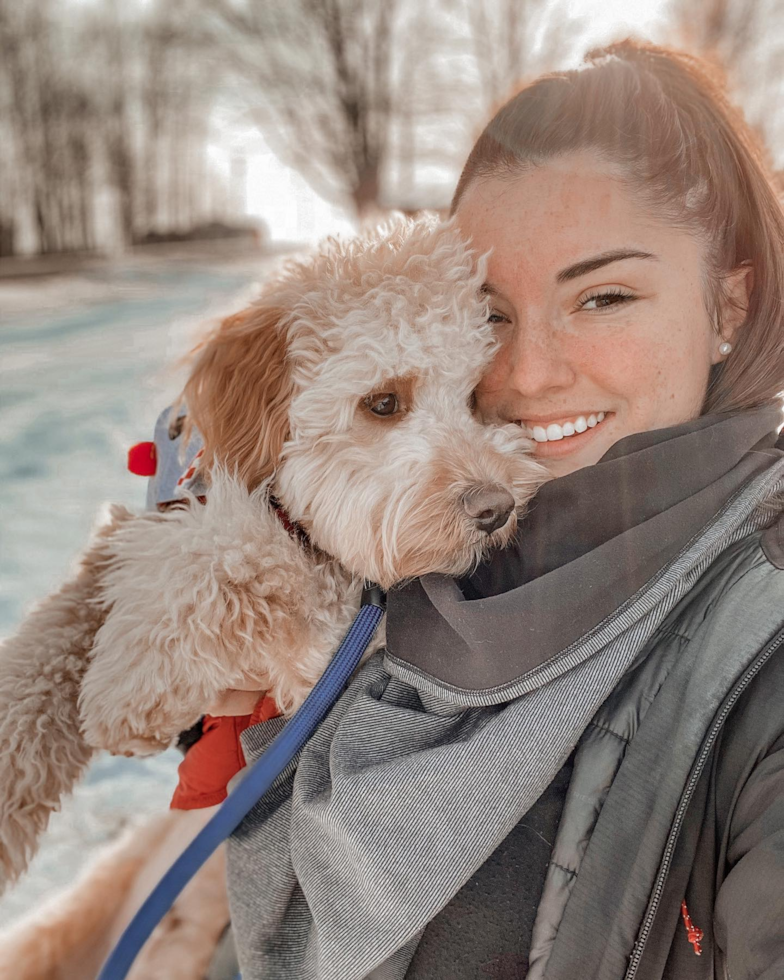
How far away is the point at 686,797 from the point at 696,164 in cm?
132

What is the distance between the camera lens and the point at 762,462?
1496 mm

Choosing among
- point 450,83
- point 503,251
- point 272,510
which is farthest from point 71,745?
point 450,83

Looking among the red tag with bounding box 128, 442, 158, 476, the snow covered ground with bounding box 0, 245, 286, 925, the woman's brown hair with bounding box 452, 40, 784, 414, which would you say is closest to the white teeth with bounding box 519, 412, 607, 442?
the woman's brown hair with bounding box 452, 40, 784, 414

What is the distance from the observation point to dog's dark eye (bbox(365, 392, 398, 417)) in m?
1.81

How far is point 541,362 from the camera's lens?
5.41ft

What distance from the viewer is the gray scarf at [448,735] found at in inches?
50.9

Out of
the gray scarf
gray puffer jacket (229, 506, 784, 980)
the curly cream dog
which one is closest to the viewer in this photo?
gray puffer jacket (229, 506, 784, 980)

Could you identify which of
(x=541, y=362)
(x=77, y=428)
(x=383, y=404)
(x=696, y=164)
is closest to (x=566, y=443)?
(x=541, y=362)

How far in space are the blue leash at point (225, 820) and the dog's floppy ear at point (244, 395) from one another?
1.80ft

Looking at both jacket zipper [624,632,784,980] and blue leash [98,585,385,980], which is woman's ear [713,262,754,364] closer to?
jacket zipper [624,632,784,980]

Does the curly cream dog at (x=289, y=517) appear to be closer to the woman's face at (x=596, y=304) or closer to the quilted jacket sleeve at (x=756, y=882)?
the woman's face at (x=596, y=304)

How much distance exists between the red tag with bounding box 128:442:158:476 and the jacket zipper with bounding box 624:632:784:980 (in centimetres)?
149

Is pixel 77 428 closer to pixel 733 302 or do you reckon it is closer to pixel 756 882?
pixel 733 302

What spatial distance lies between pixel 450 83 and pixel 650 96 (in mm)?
8498
